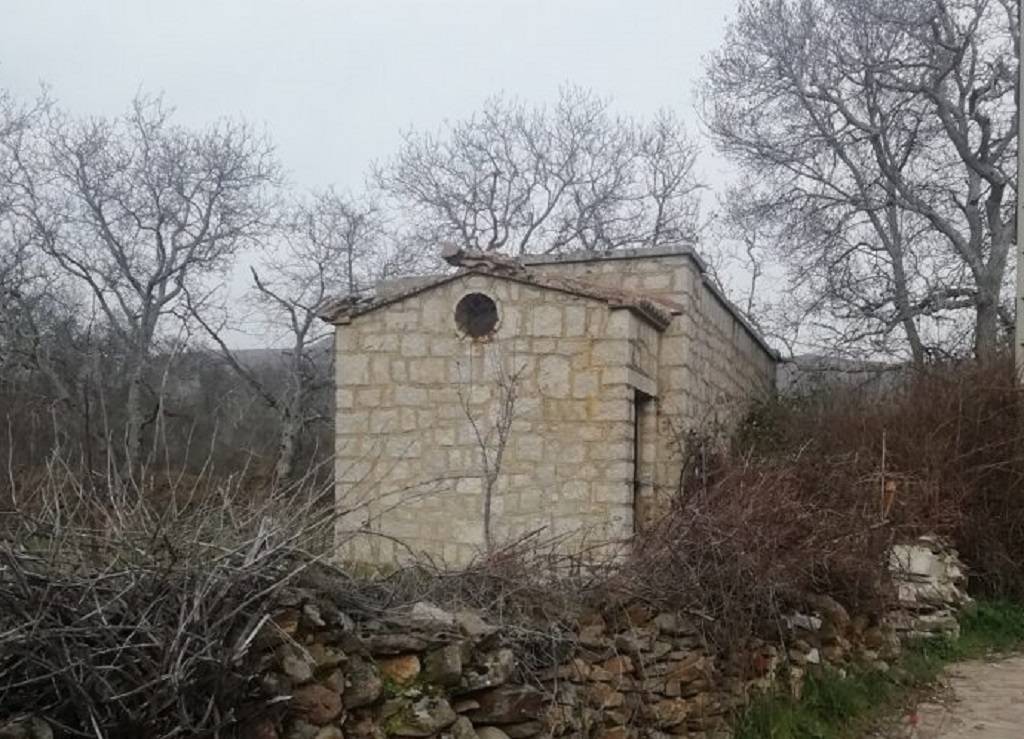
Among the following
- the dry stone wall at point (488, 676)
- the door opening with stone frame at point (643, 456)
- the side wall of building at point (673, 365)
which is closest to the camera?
the dry stone wall at point (488, 676)

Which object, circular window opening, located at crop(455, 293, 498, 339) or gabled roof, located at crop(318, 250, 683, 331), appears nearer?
gabled roof, located at crop(318, 250, 683, 331)

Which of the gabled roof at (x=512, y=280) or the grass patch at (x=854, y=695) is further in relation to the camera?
the gabled roof at (x=512, y=280)

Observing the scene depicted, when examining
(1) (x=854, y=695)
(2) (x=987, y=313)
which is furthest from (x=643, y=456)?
(2) (x=987, y=313)

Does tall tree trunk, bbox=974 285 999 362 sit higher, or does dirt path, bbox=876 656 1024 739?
tall tree trunk, bbox=974 285 999 362

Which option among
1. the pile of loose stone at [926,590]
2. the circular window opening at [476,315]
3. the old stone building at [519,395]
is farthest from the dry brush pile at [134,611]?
the pile of loose stone at [926,590]

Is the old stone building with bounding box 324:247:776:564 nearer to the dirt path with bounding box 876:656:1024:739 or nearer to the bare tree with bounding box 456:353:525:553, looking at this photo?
the bare tree with bounding box 456:353:525:553

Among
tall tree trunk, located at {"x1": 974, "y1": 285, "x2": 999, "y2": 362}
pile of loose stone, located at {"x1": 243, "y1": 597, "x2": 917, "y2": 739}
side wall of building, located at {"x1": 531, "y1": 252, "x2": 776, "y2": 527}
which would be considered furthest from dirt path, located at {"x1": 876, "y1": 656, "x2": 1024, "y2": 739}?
tall tree trunk, located at {"x1": 974, "y1": 285, "x2": 999, "y2": 362}

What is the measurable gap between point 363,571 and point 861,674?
4.00m

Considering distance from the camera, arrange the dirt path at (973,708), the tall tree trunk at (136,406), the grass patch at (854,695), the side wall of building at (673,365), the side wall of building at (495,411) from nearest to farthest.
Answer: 1. the grass patch at (854,695)
2. the dirt path at (973,708)
3. the tall tree trunk at (136,406)
4. the side wall of building at (495,411)
5. the side wall of building at (673,365)

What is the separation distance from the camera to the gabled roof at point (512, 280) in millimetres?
9133

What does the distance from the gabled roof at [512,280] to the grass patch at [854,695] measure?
11.5ft

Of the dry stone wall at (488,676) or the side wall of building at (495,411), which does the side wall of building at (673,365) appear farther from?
the dry stone wall at (488,676)

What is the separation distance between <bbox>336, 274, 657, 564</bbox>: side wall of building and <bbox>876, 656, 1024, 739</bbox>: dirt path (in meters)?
2.72

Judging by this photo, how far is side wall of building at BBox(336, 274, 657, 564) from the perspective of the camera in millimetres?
9047
